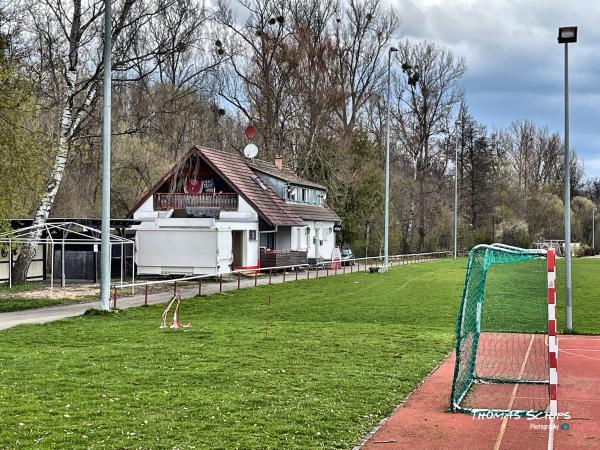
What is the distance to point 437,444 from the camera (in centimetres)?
813

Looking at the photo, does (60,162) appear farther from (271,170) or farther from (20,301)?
(271,170)

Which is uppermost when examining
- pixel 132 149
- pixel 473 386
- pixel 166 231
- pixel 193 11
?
pixel 193 11

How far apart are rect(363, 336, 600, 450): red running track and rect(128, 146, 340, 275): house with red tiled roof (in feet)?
77.9

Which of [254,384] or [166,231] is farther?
[166,231]

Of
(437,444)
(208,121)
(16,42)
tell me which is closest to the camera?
(437,444)

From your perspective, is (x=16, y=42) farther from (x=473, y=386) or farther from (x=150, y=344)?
(x=473, y=386)

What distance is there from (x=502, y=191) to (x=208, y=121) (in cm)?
4393

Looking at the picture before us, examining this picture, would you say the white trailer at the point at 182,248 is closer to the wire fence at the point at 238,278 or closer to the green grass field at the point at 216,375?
the wire fence at the point at 238,278

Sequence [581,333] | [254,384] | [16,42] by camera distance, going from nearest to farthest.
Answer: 1. [254,384]
2. [581,333]
3. [16,42]

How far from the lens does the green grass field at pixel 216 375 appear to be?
A: 8133 mm

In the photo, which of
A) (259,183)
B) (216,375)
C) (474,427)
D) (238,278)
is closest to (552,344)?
(474,427)

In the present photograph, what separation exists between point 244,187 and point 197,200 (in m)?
2.67

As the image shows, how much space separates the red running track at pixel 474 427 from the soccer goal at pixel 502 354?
0.28 meters

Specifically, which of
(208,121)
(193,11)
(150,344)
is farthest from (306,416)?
(208,121)
